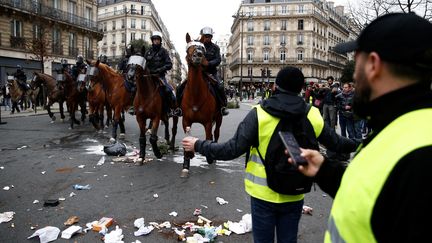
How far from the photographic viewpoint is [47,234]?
408 cm

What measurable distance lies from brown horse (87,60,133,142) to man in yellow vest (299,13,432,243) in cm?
961

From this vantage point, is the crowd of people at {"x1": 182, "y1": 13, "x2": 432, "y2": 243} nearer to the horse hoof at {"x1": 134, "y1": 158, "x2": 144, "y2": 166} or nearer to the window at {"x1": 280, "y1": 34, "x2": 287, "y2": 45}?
the horse hoof at {"x1": 134, "y1": 158, "x2": 144, "y2": 166}

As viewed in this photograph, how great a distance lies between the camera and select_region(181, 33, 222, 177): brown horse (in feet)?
21.7

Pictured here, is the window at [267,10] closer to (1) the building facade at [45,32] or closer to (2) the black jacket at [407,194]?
(1) the building facade at [45,32]

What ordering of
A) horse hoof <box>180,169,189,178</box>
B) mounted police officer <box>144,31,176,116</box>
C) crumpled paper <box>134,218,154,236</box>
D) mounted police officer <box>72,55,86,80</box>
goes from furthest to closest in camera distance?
mounted police officer <box>72,55,86,80</box>, mounted police officer <box>144,31,176,116</box>, horse hoof <box>180,169,189,178</box>, crumpled paper <box>134,218,154,236</box>

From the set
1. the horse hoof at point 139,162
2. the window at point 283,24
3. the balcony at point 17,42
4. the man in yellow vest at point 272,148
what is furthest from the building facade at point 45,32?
the window at point 283,24

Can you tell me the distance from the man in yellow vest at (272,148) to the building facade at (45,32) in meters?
27.1

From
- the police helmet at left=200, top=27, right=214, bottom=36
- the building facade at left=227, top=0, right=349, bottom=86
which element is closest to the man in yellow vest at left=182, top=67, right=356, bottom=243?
the police helmet at left=200, top=27, right=214, bottom=36

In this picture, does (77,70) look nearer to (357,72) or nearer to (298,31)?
(357,72)

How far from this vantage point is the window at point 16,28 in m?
32.5

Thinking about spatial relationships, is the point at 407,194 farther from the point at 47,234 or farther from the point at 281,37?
the point at 281,37

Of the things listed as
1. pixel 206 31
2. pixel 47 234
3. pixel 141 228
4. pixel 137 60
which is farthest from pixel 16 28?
pixel 141 228

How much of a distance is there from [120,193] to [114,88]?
5708mm

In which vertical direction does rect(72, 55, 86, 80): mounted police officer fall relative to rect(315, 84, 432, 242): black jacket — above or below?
above
